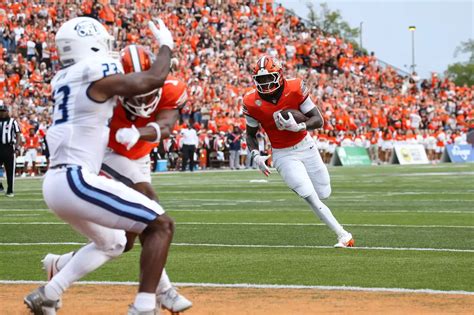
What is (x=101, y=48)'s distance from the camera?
5.67 meters

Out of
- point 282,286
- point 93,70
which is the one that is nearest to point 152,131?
point 93,70

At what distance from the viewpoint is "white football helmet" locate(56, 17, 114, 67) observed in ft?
18.5

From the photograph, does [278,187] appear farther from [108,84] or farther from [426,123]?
[426,123]

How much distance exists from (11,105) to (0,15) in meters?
3.87

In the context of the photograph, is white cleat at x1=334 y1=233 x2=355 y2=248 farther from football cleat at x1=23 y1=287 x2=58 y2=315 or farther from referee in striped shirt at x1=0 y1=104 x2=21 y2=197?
referee in striped shirt at x1=0 y1=104 x2=21 y2=197

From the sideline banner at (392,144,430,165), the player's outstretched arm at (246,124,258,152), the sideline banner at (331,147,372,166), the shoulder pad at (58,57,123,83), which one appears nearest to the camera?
the shoulder pad at (58,57,123,83)

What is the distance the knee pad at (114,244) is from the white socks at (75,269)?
0.03 meters

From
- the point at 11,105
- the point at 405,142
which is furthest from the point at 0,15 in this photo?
the point at 405,142

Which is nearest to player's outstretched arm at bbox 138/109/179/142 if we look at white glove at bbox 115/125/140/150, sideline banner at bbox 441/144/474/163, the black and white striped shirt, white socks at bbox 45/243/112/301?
white glove at bbox 115/125/140/150

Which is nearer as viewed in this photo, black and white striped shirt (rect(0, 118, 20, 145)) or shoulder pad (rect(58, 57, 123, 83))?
shoulder pad (rect(58, 57, 123, 83))

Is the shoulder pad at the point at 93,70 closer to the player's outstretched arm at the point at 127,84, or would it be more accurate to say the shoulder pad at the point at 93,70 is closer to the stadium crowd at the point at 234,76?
the player's outstretched arm at the point at 127,84

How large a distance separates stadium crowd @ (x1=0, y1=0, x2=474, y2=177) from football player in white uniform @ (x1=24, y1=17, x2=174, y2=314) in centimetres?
2340

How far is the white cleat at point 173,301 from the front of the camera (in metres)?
5.71

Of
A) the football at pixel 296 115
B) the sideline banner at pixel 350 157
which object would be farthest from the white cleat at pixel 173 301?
the sideline banner at pixel 350 157
